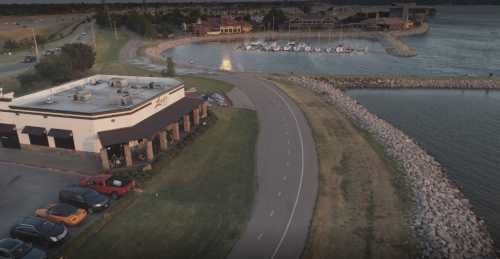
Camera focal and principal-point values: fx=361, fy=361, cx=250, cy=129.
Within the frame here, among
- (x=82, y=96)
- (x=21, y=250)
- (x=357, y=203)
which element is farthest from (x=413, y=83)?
(x=21, y=250)

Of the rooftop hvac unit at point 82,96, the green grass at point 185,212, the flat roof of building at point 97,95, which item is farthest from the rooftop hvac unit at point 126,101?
the green grass at point 185,212

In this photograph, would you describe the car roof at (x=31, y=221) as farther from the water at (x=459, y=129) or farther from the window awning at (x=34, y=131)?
the water at (x=459, y=129)

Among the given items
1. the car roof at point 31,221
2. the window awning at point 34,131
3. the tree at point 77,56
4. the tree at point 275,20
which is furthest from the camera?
the tree at point 275,20

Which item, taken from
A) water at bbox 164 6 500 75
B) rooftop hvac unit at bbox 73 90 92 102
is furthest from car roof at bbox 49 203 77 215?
water at bbox 164 6 500 75

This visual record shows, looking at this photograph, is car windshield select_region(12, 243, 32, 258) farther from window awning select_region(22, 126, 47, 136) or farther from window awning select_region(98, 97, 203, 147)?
window awning select_region(22, 126, 47, 136)

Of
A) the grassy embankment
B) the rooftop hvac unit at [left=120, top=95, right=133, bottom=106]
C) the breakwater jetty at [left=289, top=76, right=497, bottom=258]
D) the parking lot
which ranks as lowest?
the breakwater jetty at [left=289, top=76, right=497, bottom=258]

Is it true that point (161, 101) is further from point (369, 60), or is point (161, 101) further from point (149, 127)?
point (369, 60)

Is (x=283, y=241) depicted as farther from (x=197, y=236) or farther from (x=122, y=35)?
(x=122, y=35)
